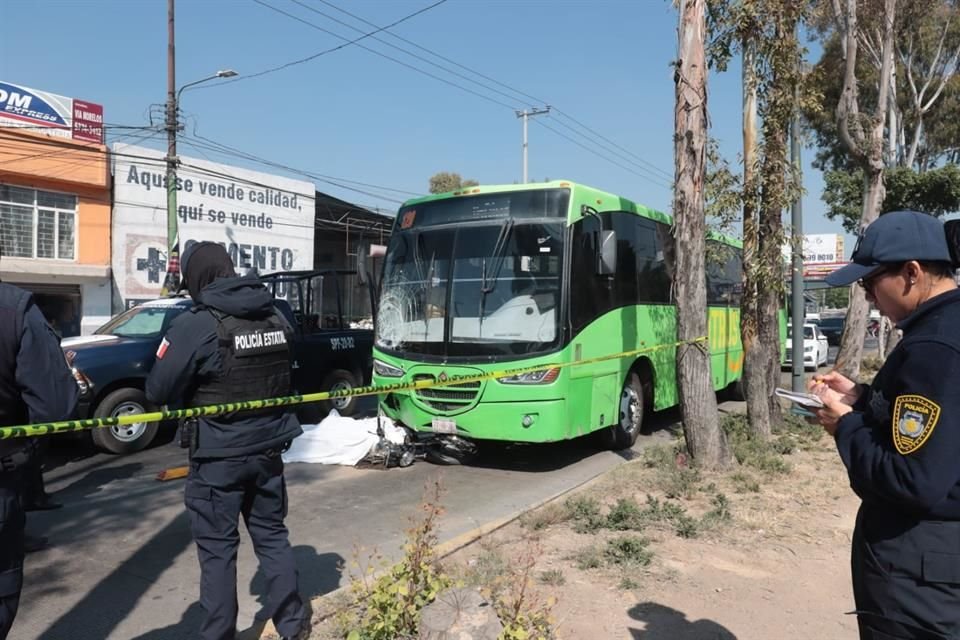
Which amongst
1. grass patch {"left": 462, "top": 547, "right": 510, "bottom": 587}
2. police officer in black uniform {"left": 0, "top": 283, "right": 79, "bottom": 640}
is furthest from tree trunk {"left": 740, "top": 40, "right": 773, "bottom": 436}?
police officer in black uniform {"left": 0, "top": 283, "right": 79, "bottom": 640}

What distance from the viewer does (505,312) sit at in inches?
302

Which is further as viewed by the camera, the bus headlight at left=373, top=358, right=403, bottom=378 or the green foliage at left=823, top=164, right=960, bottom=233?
the green foliage at left=823, top=164, right=960, bottom=233

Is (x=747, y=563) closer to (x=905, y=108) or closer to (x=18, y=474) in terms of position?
(x=18, y=474)

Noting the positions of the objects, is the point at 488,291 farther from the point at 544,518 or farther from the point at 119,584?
the point at 119,584

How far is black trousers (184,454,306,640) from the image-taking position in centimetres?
338

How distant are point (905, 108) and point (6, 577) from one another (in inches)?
1127

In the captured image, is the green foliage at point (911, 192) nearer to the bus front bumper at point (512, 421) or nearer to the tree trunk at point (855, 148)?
the tree trunk at point (855, 148)

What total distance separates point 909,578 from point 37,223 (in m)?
23.2

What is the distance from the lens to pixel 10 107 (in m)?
19.6

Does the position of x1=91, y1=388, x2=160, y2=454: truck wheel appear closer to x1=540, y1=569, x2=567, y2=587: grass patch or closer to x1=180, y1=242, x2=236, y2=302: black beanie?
x1=180, y1=242, x2=236, y2=302: black beanie

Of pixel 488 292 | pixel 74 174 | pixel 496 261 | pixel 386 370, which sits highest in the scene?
pixel 74 174

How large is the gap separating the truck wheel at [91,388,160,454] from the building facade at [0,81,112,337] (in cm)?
1359

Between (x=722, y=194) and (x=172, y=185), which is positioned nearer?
(x=722, y=194)

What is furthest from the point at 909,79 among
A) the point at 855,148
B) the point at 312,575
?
the point at 312,575
